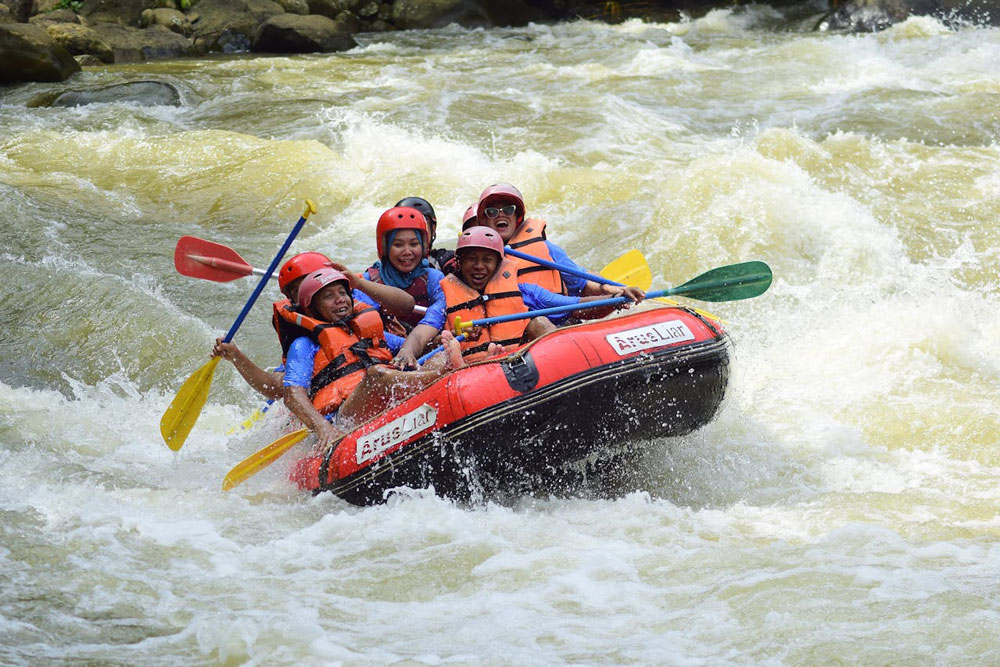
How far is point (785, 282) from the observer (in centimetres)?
704

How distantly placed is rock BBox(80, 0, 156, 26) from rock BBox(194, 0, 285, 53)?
100 centimetres

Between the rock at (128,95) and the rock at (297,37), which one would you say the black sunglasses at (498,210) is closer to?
the rock at (128,95)

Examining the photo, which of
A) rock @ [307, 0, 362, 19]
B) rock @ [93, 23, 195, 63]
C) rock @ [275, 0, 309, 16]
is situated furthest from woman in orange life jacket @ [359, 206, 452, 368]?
rock @ [307, 0, 362, 19]

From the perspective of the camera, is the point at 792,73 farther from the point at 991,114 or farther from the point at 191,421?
the point at 191,421

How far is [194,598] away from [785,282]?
4702 millimetres

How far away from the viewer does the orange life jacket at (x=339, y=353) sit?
4738 millimetres

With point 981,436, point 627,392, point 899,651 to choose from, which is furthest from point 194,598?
point 981,436

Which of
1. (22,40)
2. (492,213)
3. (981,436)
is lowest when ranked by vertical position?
(981,436)

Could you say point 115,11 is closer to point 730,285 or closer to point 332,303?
point 332,303

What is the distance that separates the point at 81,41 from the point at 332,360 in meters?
12.4

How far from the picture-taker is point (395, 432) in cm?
435

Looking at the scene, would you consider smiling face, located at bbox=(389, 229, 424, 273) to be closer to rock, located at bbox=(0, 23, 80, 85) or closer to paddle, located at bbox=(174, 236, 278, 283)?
paddle, located at bbox=(174, 236, 278, 283)

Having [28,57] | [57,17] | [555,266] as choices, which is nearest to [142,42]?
[57,17]

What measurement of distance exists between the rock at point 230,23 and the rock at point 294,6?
28cm
